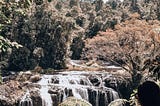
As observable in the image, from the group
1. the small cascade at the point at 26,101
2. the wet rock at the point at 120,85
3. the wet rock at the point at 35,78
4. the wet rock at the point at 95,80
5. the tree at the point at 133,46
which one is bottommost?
the wet rock at the point at 120,85

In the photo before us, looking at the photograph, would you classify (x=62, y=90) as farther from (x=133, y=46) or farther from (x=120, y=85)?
(x=133, y=46)

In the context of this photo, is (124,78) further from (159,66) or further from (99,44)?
(159,66)

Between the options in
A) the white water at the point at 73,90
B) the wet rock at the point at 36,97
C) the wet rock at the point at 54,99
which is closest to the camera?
the wet rock at the point at 36,97

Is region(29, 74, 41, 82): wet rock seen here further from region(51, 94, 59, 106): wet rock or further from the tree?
the tree

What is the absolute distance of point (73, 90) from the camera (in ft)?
93.8

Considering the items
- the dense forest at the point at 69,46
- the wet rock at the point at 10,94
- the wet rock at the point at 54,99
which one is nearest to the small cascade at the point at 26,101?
the wet rock at the point at 10,94

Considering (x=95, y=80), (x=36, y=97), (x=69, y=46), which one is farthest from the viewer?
(x=69, y=46)

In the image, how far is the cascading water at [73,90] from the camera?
2688 centimetres

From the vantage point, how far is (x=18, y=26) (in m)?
41.5

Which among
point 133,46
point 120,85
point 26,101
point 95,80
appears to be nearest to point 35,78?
point 95,80

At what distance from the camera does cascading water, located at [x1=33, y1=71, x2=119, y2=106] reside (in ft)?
88.2

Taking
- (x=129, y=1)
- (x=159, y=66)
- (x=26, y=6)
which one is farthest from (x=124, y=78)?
(x=129, y=1)

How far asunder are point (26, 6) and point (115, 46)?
89.7 feet

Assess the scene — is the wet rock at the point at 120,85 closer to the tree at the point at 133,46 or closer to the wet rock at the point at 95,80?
the wet rock at the point at 95,80
